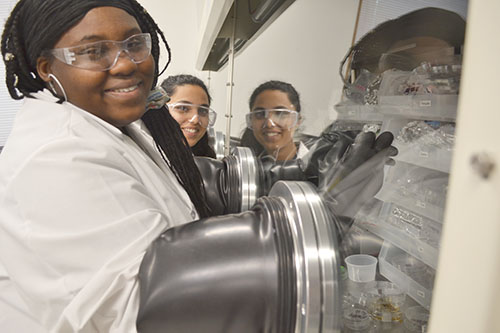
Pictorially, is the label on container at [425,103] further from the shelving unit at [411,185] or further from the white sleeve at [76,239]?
the white sleeve at [76,239]

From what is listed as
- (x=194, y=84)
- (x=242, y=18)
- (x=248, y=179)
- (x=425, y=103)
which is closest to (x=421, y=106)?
(x=425, y=103)

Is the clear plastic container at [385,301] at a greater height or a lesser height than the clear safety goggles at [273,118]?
lesser

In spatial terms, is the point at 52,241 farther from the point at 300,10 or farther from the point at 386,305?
the point at 300,10

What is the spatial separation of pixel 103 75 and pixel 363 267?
60 cm

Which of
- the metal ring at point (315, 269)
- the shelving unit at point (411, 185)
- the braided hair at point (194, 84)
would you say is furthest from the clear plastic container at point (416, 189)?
the braided hair at point (194, 84)

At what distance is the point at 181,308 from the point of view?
404 millimetres

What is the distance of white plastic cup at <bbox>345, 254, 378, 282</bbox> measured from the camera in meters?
0.46

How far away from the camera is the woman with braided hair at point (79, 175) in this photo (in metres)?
0.45

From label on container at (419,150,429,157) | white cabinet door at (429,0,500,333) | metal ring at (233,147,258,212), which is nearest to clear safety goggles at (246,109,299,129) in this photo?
metal ring at (233,147,258,212)

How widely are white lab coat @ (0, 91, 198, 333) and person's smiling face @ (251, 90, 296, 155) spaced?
41cm

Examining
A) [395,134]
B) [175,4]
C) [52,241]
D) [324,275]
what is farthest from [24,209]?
[175,4]

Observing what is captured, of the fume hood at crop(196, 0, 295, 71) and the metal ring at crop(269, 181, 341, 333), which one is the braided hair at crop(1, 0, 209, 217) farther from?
the metal ring at crop(269, 181, 341, 333)

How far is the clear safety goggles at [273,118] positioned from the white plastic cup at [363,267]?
36 centimetres

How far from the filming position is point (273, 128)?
3.07ft
